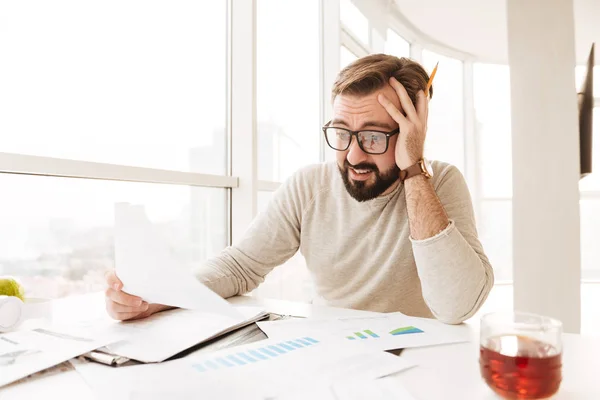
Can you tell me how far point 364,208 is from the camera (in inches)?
55.2

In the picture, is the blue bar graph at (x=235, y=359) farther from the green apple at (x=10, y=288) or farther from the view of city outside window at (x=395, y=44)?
the view of city outside window at (x=395, y=44)

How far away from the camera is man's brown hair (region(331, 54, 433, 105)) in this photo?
4.44 feet

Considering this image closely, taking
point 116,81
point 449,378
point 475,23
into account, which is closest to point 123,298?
point 449,378

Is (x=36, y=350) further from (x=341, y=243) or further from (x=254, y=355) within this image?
A: (x=341, y=243)

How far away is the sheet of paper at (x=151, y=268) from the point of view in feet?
2.31

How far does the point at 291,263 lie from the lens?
303 centimetres

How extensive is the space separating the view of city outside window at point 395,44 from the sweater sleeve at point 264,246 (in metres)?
3.71

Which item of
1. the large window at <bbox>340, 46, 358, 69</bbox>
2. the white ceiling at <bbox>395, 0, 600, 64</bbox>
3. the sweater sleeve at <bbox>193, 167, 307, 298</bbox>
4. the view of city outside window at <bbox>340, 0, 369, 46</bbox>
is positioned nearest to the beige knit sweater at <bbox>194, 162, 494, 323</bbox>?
the sweater sleeve at <bbox>193, 167, 307, 298</bbox>

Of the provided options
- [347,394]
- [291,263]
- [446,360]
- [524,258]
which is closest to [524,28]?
[524,258]

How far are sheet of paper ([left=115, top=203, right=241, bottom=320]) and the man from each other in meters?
0.35

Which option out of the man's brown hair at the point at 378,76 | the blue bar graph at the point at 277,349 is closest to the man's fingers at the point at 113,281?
the blue bar graph at the point at 277,349

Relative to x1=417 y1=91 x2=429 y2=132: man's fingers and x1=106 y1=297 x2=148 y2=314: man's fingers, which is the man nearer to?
x1=417 y1=91 x2=429 y2=132: man's fingers

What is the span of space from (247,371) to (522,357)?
1.21ft

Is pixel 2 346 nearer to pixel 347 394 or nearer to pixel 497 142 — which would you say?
pixel 347 394
